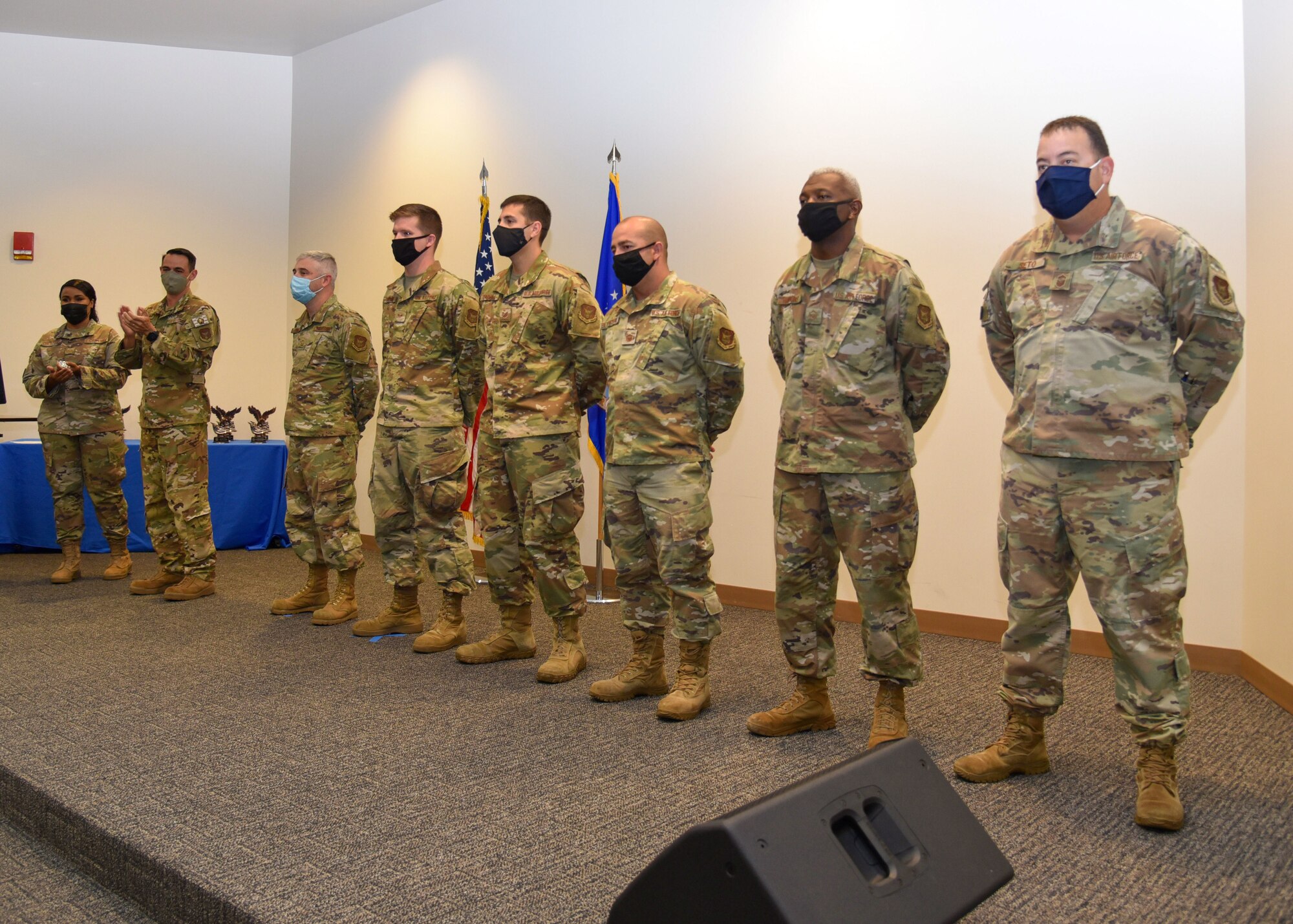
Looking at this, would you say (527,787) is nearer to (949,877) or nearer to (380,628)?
(949,877)

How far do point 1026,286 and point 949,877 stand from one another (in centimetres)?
148

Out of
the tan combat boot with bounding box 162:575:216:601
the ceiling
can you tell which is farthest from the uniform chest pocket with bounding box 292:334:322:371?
the ceiling

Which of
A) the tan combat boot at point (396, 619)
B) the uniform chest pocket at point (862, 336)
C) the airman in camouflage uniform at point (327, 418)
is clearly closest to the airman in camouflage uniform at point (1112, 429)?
the uniform chest pocket at point (862, 336)

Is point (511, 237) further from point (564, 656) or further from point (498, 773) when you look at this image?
point (498, 773)

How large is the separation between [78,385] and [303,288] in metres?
1.74

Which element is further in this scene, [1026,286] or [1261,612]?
[1261,612]

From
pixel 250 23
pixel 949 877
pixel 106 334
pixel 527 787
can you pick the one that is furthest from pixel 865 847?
pixel 250 23

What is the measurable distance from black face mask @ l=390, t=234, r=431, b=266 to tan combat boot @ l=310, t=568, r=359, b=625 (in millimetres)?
1407

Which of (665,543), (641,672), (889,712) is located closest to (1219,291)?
(889,712)

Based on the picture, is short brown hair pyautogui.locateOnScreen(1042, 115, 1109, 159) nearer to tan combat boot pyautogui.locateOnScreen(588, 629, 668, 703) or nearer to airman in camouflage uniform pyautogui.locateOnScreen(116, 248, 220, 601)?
tan combat boot pyautogui.locateOnScreen(588, 629, 668, 703)

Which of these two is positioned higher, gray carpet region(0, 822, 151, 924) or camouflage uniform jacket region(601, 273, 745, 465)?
camouflage uniform jacket region(601, 273, 745, 465)

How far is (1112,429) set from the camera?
2256 mm

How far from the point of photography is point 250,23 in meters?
6.71

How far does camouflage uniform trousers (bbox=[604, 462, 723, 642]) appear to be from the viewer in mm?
2973
